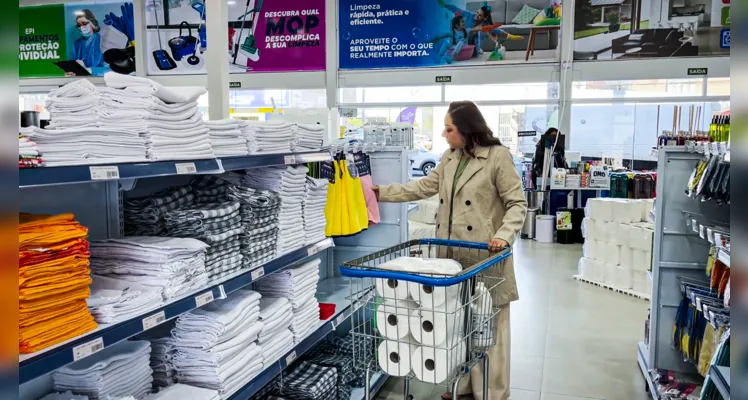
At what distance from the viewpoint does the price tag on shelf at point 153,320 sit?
1928 millimetres

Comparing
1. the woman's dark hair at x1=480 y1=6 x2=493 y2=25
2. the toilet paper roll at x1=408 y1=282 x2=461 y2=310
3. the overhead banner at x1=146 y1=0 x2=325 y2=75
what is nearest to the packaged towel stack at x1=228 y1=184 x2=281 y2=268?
the toilet paper roll at x1=408 y1=282 x2=461 y2=310

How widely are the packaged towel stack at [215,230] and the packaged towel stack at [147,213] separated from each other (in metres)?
0.08

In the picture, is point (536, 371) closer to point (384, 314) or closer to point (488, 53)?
point (384, 314)

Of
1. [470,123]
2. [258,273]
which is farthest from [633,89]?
[258,273]

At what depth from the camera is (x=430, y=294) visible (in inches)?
89.0

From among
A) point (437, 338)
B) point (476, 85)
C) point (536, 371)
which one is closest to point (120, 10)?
point (476, 85)

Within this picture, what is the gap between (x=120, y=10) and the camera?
13758mm

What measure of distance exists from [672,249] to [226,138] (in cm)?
315

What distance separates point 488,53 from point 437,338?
1064 centimetres

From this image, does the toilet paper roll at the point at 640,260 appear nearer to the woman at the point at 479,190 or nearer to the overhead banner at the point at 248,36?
the woman at the point at 479,190

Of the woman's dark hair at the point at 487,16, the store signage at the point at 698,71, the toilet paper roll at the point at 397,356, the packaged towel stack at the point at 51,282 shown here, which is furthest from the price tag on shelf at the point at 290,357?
the store signage at the point at 698,71

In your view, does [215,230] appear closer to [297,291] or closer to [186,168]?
[186,168]

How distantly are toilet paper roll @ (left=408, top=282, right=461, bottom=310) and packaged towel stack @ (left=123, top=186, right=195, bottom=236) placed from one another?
3.58 ft

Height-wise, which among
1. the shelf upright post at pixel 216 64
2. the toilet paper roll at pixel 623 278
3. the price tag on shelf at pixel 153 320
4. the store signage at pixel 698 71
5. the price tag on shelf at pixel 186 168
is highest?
the store signage at pixel 698 71
